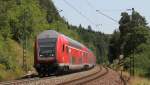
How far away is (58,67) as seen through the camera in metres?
37.7

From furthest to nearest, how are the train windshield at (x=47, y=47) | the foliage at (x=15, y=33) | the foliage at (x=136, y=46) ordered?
the foliage at (x=136, y=46) < the foliage at (x=15, y=33) < the train windshield at (x=47, y=47)

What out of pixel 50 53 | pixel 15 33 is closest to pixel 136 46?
pixel 15 33

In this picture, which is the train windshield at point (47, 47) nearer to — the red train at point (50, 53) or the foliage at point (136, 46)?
the red train at point (50, 53)

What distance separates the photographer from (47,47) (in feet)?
123

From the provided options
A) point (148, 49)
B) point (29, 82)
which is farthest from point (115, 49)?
point (29, 82)

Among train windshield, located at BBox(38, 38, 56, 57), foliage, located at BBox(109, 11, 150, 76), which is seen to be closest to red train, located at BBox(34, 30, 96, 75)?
train windshield, located at BBox(38, 38, 56, 57)

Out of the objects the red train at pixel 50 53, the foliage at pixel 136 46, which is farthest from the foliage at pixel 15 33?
the foliage at pixel 136 46

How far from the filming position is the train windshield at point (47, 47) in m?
37.3

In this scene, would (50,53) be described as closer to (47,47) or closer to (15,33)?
(47,47)

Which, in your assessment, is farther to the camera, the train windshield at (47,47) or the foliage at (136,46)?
the foliage at (136,46)

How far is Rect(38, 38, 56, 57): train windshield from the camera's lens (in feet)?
123

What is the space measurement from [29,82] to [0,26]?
2745 centimetres

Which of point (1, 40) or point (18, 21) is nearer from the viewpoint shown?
point (1, 40)

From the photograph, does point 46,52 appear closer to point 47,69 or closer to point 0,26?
point 47,69
